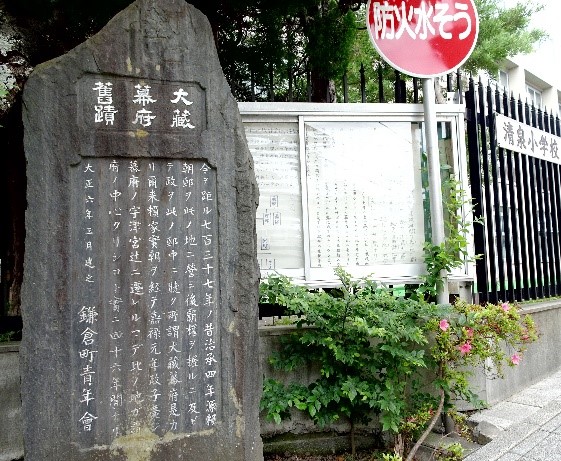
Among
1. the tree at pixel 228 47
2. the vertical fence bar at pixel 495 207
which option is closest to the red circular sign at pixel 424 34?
the tree at pixel 228 47

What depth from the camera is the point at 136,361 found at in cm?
300

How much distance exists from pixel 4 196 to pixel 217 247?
2.22 m

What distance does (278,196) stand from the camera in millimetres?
4289

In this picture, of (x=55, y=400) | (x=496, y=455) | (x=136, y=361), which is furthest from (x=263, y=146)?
(x=496, y=455)

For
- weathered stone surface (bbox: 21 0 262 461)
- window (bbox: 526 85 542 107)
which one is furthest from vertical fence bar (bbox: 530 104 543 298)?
window (bbox: 526 85 542 107)

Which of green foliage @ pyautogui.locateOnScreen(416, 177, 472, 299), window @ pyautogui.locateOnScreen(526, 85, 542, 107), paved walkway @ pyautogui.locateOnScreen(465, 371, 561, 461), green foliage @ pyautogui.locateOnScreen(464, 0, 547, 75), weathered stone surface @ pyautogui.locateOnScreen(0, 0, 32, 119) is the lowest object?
paved walkway @ pyautogui.locateOnScreen(465, 371, 561, 461)

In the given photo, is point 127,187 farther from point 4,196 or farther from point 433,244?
point 433,244

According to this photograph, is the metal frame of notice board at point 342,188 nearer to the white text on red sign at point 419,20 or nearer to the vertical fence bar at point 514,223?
the white text on red sign at point 419,20

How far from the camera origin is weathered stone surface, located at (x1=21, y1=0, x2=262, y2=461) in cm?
288

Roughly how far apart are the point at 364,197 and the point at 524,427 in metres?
2.19

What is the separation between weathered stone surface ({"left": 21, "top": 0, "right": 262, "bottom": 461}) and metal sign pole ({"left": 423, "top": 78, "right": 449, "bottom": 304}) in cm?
159

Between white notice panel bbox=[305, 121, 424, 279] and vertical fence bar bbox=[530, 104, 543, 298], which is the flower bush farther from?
vertical fence bar bbox=[530, 104, 543, 298]

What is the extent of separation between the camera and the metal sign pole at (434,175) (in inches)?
161

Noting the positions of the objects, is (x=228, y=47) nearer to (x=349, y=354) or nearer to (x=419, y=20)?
(x=419, y=20)
